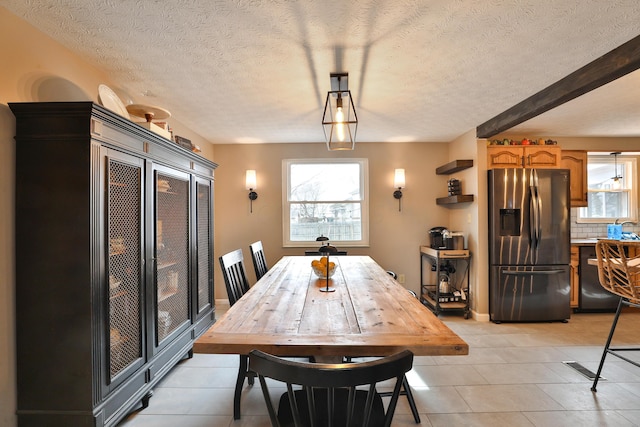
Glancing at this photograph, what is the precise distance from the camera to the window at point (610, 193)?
14.3 feet

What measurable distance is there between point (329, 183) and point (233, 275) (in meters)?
2.45

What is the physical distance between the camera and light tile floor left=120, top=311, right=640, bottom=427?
1910 mm

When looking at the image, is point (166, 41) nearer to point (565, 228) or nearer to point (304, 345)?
point (304, 345)

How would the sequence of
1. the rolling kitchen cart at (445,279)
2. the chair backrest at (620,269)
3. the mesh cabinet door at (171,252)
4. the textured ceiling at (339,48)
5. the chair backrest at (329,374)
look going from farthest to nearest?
the rolling kitchen cart at (445,279), the mesh cabinet door at (171,252), the chair backrest at (620,269), the textured ceiling at (339,48), the chair backrest at (329,374)

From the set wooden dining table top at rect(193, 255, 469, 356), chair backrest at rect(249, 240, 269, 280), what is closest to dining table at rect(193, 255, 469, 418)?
wooden dining table top at rect(193, 255, 469, 356)

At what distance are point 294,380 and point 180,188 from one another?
213 centimetres

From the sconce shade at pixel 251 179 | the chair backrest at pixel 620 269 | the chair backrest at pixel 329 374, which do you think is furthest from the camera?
the sconce shade at pixel 251 179

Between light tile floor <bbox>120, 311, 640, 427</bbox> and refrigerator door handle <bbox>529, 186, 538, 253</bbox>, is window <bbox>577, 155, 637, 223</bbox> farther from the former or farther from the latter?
light tile floor <bbox>120, 311, 640, 427</bbox>

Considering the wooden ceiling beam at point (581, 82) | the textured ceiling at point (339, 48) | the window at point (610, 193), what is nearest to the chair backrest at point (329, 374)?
the textured ceiling at point (339, 48)

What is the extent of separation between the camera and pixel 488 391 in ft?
7.23

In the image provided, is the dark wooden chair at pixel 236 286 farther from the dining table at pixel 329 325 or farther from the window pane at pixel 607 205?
the window pane at pixel 607 205

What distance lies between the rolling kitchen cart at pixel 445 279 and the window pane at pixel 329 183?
1306mm

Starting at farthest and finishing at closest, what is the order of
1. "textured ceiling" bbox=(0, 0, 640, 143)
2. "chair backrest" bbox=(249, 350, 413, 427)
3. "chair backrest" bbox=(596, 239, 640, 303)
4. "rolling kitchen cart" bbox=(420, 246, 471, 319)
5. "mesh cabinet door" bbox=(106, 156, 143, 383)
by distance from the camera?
"rolling kitchen cart" bbox=(420, 246, 471, 319)
"chair backrest" bbox=(596, 239, 640, 303)
"mesh cabinet door" bbox=(106, 156, 143, 383)
"textured ceiling" bbox=(0, 0, 640, 143)
"chair backrest" bbox=(249, 350, 413, 427)

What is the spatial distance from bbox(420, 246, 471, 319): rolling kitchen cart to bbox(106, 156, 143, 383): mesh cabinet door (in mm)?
3082
